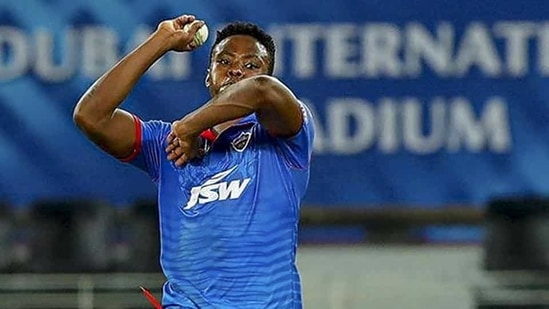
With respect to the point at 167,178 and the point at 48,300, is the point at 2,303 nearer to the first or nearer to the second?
the point at 48,300

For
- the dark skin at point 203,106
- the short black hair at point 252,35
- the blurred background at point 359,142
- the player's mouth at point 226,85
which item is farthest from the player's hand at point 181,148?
the blurred background at point 359,142

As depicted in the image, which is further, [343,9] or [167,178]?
[343,9]

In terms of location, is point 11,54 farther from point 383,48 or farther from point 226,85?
point 226,85

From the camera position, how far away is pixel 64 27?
6.41 metres

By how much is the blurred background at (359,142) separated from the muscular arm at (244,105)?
322 centimetres

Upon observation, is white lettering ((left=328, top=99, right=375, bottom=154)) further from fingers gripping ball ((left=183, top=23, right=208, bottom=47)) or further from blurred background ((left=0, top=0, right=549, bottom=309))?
fingers gripping ball ((left=183, top=23, right=208, bottom=47))

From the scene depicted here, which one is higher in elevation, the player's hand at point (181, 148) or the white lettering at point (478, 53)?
the white lettering at point (478, 53)

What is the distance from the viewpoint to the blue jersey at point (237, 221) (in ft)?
10.0

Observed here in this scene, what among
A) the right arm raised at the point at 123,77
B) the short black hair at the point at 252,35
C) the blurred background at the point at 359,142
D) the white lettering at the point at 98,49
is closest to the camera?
the right arm raised at the point at 123,77

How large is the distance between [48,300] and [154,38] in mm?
3056

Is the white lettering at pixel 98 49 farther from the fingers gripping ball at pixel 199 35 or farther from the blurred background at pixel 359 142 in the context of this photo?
the fingers gripping ball at pixel 199 35

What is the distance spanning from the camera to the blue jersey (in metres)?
3.05

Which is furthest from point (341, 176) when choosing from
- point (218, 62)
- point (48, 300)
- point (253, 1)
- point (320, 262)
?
point (218, 62)

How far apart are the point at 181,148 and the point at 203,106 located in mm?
105
